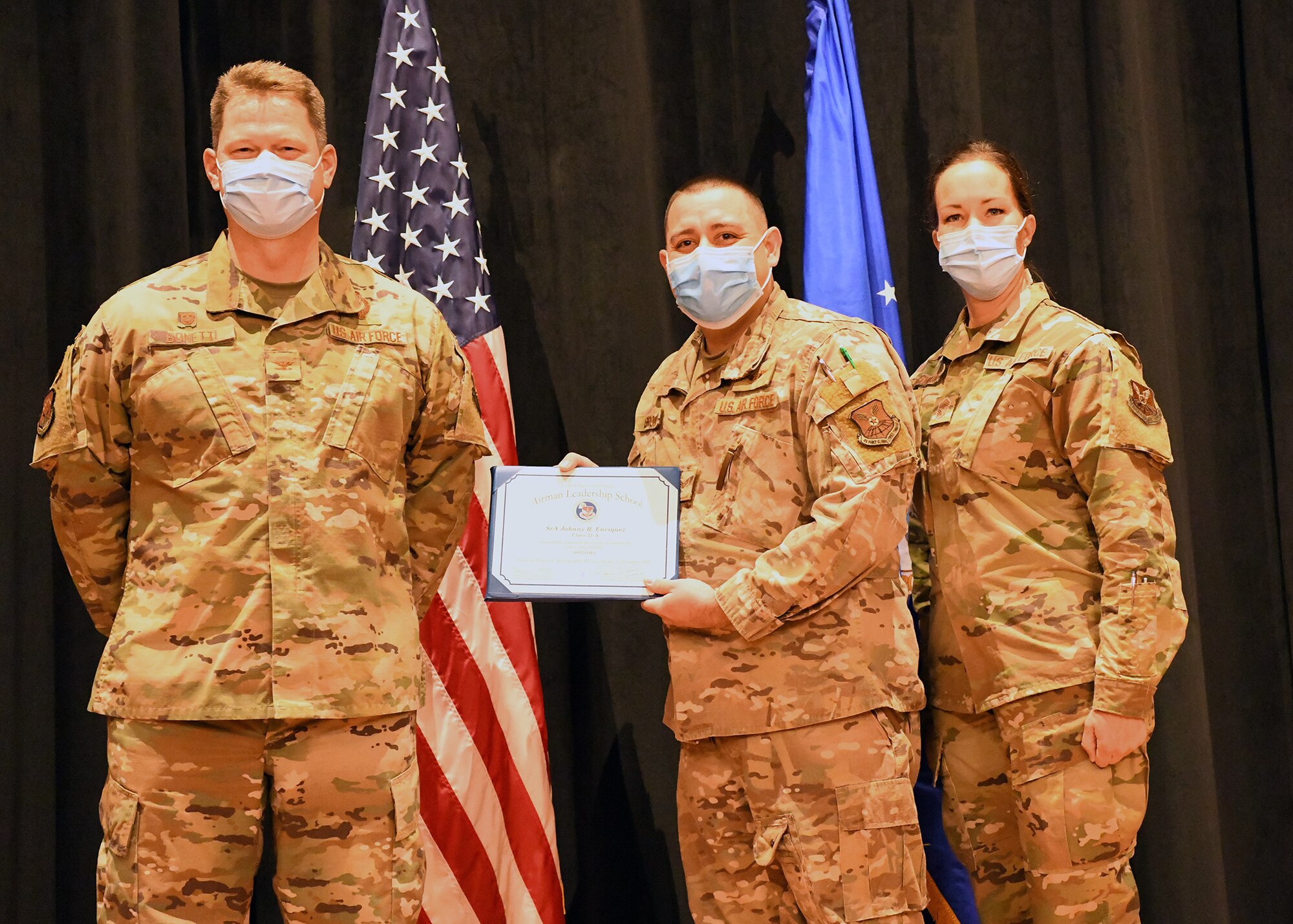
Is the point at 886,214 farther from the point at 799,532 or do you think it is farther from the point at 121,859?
the point at 121,859

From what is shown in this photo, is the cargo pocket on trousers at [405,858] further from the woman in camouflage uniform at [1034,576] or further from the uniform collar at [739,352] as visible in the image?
the woman in camouflage uniform at [1034,576]

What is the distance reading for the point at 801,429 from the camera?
101 inches

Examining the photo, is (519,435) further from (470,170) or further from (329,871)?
(329,871)

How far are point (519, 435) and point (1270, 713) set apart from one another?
2466 mm

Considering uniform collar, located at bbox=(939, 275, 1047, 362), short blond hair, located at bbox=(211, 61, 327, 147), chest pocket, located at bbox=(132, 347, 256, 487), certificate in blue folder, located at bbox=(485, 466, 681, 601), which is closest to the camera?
chest pocket, located at bbox=(132, 347, 256, 487)

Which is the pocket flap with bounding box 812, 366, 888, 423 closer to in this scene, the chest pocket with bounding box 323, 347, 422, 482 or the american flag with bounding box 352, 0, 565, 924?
the chest pocket with bounding box 323, 347, 422, 482

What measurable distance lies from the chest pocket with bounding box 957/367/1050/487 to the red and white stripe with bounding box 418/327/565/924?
1215 millimetres

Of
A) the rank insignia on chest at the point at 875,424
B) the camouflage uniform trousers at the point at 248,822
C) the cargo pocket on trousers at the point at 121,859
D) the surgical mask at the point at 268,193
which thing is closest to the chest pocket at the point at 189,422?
the surgical mask at the point at 268,193

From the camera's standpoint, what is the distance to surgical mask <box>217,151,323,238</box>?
2359 mm

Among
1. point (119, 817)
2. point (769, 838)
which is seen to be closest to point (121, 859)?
point (119, 817)

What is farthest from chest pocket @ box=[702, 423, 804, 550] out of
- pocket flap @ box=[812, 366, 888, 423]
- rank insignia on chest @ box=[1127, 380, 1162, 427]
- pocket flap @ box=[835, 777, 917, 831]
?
rank insignia on chest @ box=[1127, 380, 1162, 427]

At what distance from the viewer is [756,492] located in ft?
8.40

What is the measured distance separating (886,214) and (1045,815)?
2.04 metres

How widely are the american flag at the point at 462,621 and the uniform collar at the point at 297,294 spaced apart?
2.77ft
